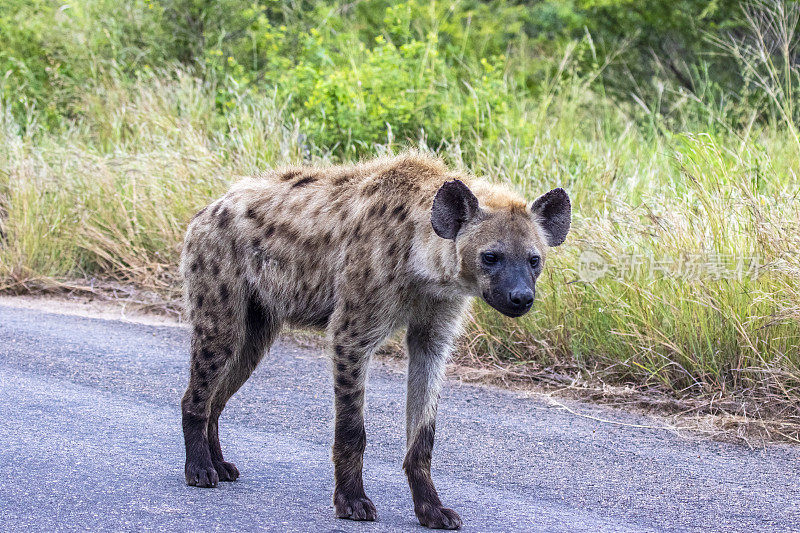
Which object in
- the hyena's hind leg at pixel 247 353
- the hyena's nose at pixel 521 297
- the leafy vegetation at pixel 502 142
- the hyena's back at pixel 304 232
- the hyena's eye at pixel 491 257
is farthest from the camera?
the leafy vegetation at pixel 502 142

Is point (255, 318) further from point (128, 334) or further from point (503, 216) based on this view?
point (128, 334)

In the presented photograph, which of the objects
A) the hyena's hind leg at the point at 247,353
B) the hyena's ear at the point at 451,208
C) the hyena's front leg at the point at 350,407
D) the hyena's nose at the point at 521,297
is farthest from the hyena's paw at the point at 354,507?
the hyena's ear at the point at 451,208

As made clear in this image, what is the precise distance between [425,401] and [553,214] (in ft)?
2.71

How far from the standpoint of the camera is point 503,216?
3527 mm

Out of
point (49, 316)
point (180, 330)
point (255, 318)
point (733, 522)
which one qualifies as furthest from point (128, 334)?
point (733, 522)

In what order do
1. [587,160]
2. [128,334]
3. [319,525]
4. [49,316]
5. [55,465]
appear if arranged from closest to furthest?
[319,525], [55,465], [128,334], [49,316], [587,160]

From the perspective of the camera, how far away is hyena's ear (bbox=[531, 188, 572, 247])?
3.65 metres

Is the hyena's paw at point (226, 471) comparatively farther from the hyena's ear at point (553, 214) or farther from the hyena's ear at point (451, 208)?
the hyena's ear at point (553, 214)

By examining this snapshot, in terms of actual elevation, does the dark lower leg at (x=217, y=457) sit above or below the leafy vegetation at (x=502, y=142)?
below

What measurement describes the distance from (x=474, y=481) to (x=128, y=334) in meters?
3.21

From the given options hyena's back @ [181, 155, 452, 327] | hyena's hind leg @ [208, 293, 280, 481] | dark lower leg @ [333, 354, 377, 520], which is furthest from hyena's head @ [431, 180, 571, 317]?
hyena's hind leg @ [208, 293, 280, 481]

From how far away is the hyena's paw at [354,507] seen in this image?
3361mm

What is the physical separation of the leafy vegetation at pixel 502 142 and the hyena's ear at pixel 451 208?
1.93 meters

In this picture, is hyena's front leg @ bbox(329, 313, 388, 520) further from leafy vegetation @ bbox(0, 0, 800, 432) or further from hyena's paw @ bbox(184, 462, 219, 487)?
leafy vegetation @ bbox(0, 0, 800, 432)
